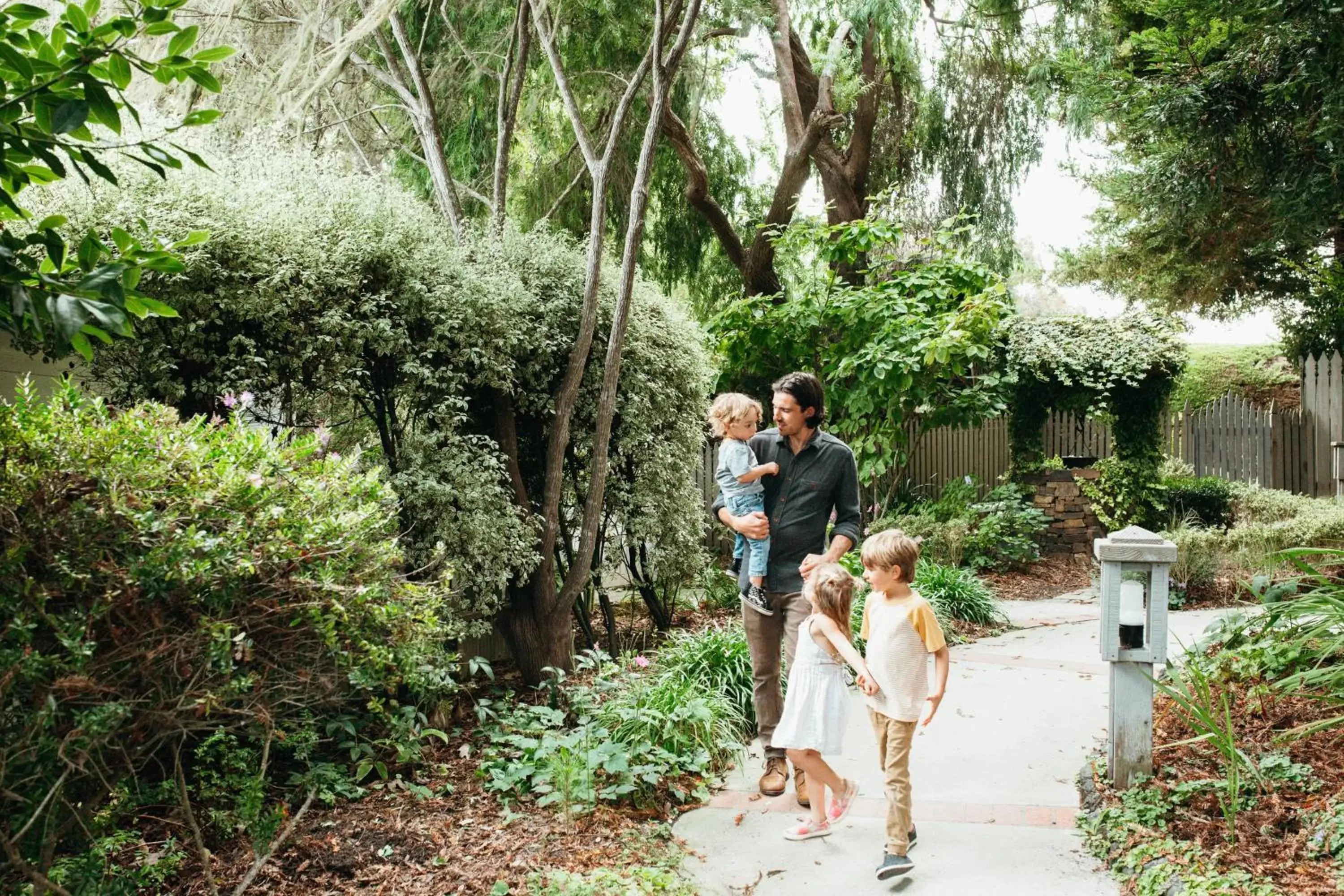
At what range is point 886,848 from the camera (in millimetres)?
3457

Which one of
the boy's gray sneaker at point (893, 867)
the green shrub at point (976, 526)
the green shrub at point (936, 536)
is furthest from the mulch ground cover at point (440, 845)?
the green shrub at point (936, 536)

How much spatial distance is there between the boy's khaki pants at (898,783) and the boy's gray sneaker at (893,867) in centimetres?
2

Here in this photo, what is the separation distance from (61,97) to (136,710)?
150 centimetres

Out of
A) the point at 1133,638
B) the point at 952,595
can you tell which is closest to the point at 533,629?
the point at 1133,638

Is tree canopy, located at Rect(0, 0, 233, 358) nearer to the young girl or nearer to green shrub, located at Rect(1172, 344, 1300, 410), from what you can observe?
the young girl

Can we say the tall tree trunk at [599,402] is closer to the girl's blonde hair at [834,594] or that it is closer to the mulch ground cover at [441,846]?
the mulch ground cover at [441,846]

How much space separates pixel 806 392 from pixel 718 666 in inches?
76.1

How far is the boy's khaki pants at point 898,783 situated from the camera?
341 centimetres

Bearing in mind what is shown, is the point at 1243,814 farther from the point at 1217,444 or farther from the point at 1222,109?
the point at 1217,444

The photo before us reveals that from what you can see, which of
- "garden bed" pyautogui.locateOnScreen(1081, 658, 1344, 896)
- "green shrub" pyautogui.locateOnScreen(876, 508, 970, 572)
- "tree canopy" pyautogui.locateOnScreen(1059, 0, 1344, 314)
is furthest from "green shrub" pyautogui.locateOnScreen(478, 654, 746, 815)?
"tree canopy" pyautogui.locateOnScreen(1059, 0, 1344, 314)

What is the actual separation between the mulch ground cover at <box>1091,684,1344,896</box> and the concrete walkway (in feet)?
1.31

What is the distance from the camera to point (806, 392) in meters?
4.30

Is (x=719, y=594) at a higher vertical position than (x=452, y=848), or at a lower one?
higher

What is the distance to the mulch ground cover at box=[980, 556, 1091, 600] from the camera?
941cm
